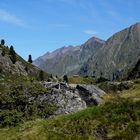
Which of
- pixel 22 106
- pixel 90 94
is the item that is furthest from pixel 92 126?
pixel 90 94

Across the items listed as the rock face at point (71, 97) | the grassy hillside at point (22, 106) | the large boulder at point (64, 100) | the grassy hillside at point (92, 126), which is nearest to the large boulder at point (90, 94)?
the rock face at point (71, 97)

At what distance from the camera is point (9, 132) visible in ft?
80.7

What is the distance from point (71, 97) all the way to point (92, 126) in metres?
12.8

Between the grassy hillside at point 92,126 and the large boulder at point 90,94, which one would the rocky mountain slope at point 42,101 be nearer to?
the large boulder at point 90,94

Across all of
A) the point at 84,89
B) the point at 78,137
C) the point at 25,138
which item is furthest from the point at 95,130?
the point at 84,89

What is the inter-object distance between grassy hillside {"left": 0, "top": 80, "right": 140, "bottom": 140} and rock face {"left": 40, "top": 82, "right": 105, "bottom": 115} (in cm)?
811

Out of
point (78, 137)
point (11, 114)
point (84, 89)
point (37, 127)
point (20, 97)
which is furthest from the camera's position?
point (84, 89)

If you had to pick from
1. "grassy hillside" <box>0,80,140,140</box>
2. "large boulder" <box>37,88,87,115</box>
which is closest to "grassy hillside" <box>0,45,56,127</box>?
"large boulder" <box>37,88,87,115</box>

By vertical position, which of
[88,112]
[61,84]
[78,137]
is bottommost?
[78,137]

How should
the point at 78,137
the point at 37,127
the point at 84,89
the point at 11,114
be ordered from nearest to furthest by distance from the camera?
the point at 78,137
the point at 37,127
the point at 11,114
the point at 84,89

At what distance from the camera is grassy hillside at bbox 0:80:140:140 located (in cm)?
2181

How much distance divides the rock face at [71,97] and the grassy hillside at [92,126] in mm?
8105

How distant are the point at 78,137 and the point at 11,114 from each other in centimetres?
1020

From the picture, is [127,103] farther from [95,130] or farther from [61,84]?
[61,84]
